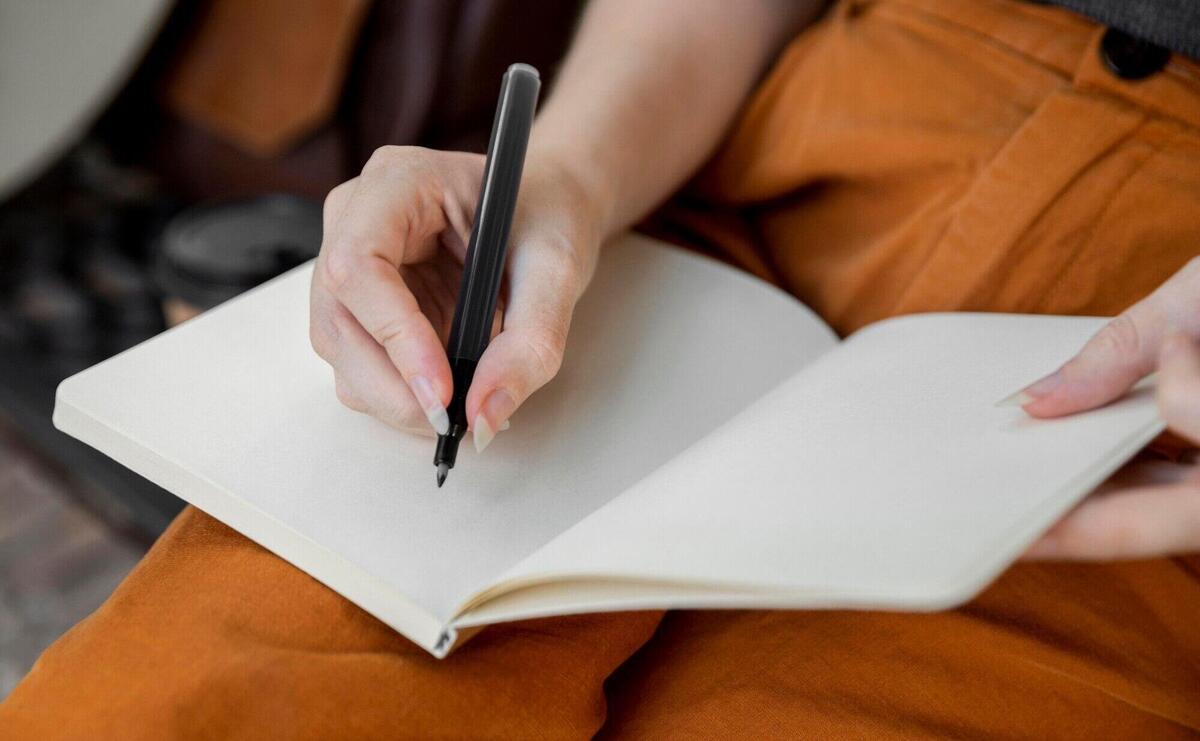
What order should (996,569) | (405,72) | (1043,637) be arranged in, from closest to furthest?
1. (996,569)
2. (1043,637)
3. (405,72)

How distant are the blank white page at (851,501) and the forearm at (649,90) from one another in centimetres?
17

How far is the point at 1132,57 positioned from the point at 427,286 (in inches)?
13.0

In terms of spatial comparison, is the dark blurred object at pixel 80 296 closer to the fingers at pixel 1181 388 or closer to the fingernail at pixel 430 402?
the fingernail at pixel 430 402

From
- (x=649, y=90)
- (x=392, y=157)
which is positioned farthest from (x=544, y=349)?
(x=649, y=90)

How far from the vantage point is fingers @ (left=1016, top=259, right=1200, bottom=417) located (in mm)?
319

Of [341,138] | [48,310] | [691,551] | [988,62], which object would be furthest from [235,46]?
[691,551]

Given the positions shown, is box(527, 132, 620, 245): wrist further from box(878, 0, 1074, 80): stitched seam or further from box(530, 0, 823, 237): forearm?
box(878, 0, 1074, 80): stitched seam

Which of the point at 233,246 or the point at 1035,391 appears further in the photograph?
the point at 233,246

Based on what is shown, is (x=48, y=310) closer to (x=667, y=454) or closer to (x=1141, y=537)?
(x=667, y=454)

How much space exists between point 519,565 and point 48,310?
2.88 ft

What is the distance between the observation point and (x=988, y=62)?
1.57 feet

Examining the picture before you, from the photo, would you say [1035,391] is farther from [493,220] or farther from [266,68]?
[266,68]

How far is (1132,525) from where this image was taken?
0.96 feet

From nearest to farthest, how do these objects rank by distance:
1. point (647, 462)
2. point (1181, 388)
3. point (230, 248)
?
point (1181, 388) < point (647, 462) < point (230, 248)
